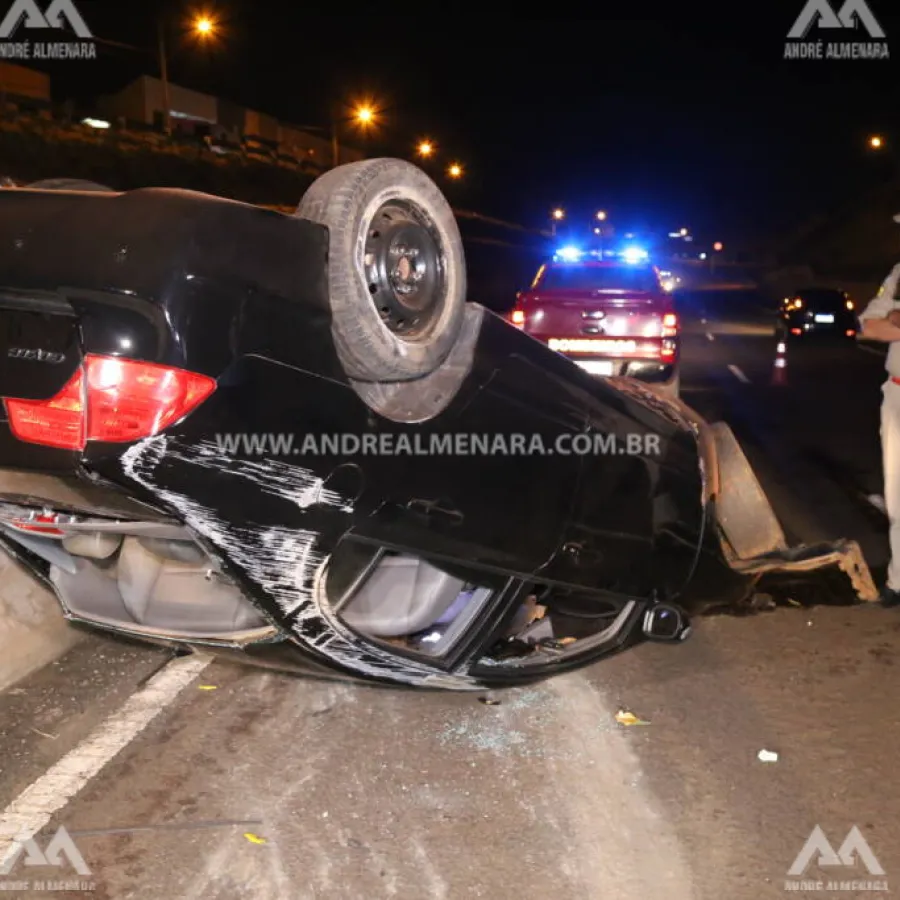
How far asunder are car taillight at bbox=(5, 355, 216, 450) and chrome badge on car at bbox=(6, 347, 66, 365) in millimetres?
64

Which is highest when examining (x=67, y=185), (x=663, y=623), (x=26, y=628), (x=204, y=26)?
(x=204, y=26)

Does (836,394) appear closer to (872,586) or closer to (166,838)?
(872,586)

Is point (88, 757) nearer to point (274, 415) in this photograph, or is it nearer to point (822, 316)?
point (274, 415)

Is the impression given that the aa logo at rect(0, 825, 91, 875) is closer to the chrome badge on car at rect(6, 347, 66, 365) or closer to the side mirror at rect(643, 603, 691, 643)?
the chrome badge on car at rect(6, 347, 66, 365)

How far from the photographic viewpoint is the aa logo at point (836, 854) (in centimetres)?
304

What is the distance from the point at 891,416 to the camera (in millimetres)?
5340

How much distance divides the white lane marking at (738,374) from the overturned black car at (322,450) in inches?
476

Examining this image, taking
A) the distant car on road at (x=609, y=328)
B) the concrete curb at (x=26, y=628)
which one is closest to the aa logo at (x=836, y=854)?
the concrete curb at (x=26, y=628)

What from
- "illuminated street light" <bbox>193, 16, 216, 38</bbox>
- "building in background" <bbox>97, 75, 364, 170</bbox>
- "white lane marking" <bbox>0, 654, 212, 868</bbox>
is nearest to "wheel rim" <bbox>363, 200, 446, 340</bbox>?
"white lane marking" <bbox>0, 654, 212, 868</bbox>

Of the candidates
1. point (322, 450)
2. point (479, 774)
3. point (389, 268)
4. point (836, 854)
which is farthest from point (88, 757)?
point (836, 854)

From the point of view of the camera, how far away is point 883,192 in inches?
3169

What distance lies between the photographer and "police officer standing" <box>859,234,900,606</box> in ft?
17.0

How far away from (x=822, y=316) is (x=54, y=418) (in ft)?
71.9

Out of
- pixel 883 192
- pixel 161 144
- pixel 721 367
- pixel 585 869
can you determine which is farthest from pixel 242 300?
pixel 883 192
